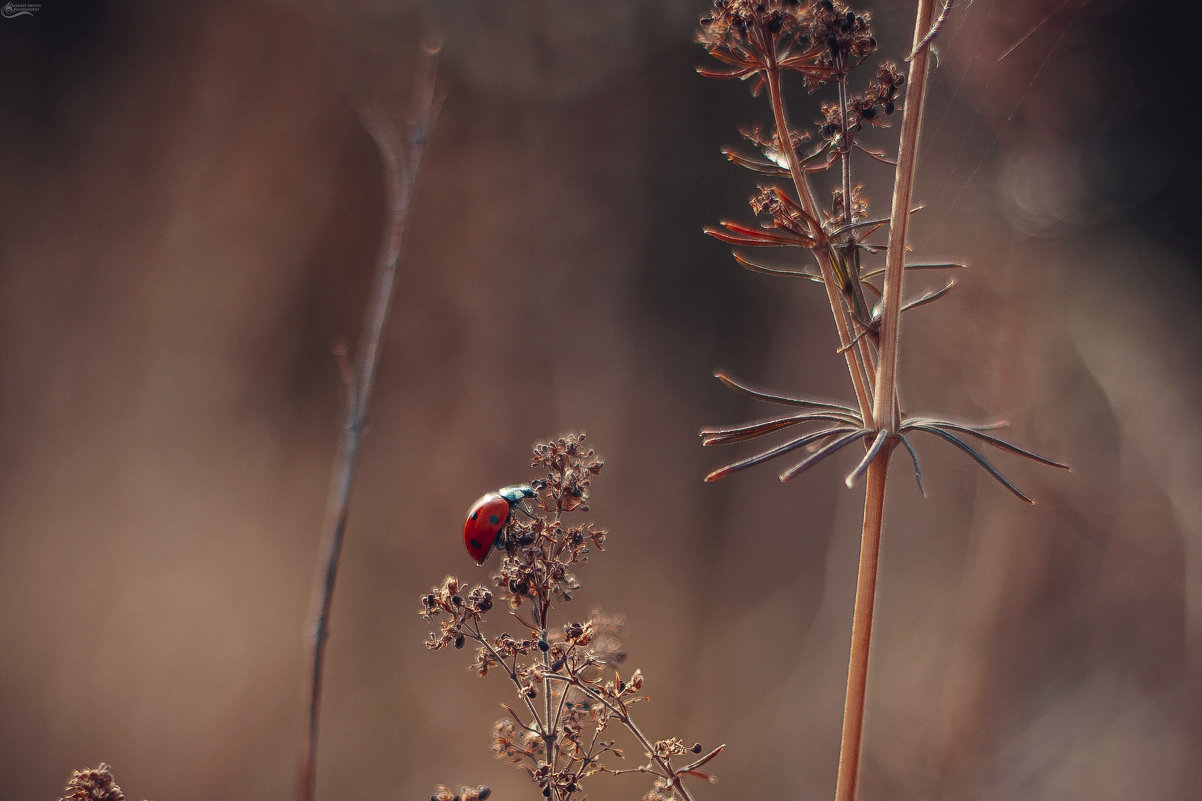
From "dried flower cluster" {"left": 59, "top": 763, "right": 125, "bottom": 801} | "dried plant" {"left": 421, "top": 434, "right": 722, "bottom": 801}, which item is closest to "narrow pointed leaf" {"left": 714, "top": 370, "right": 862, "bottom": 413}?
"dried plant" {"left": 421, "top": 434, "right": 722, "bottom": 801}

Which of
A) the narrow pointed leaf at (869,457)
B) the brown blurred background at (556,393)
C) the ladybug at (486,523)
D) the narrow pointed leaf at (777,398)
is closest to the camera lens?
the narrow pointed leaf at (869,457)

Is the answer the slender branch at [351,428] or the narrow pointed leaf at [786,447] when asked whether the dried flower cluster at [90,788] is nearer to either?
the slender branch at [351,428]

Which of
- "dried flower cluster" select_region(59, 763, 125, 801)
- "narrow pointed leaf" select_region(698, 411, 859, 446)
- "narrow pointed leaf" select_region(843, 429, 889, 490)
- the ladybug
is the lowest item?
"dried flower cluster" select_region(59, 763, 125, 801)

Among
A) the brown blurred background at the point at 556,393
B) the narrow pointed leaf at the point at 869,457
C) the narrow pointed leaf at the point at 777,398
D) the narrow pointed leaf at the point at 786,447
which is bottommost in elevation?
the narrow pointed leaf at the point at 869,457

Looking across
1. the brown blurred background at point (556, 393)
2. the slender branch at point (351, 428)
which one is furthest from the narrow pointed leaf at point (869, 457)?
the brown blurred background at point (556, 393)

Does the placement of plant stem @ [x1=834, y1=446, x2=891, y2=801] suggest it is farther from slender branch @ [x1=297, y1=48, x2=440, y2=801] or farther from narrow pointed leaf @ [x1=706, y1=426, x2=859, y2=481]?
slender branch @ [x1=297, y1=48, x2=440, y2=801]
